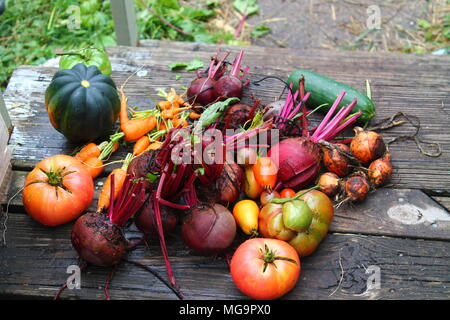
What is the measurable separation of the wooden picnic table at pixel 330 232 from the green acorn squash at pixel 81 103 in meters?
0.15

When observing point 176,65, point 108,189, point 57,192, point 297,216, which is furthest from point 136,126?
point 297,216

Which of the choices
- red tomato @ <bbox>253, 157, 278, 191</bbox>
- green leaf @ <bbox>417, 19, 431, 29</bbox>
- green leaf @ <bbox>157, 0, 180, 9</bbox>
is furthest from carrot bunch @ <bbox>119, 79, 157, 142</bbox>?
green leaf @ <bbox>417, 19, 431, 29</bbox>

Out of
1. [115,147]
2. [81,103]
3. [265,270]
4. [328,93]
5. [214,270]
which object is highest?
[81,103]

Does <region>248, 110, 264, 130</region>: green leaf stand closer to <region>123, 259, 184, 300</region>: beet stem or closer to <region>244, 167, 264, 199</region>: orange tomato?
<region>244, 167, 264, 199</region>: orange tomato

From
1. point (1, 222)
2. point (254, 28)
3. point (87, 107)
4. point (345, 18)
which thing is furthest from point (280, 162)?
point (345, 18)

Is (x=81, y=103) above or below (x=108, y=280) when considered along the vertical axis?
above

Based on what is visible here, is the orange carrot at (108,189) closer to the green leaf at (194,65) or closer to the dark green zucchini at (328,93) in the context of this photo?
the green leaf at (194,65)

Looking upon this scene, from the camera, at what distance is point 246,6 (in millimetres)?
4039

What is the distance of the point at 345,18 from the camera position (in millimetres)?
3977

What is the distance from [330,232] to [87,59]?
1481mm

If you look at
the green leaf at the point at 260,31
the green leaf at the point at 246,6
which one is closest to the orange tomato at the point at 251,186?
the green leaf at the point at 260,31

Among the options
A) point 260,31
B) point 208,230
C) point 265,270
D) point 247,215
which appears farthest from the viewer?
point 260,31

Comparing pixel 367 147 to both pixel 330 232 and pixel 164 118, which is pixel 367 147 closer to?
pixel 330 232

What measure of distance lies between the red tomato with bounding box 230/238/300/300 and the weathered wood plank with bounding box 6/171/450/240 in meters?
0.35
